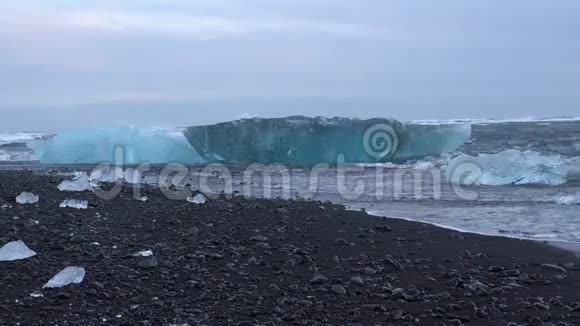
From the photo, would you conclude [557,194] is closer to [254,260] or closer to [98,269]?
[254,260]

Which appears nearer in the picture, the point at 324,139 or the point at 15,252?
the point at 15,252

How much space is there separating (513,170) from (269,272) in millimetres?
10512

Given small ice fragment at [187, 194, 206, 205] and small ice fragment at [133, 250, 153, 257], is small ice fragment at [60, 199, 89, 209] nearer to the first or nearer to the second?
small ice fragment at [187, 194, 206, 205]

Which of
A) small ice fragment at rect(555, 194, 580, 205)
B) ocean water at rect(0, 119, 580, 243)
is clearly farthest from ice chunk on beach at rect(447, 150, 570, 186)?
small ice fragment at rect(555, 194, 580, 205)

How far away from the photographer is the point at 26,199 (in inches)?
361

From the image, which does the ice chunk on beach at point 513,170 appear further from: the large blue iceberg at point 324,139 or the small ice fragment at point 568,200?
the large blue iceberg at point 324,139

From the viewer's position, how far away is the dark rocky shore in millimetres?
4836

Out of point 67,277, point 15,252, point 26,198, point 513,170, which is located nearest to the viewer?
point 67,277

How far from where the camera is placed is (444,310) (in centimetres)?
504

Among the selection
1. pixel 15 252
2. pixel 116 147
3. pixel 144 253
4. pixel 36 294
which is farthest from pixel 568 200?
pixel 116 147

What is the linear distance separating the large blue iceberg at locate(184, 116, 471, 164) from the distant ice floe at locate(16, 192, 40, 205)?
468 inches

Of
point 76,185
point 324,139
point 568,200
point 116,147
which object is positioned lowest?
point 568,200

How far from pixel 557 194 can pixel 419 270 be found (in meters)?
7.64

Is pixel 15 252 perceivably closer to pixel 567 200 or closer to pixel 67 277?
pixel 67 277
